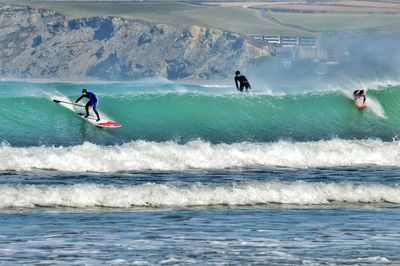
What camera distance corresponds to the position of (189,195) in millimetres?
22344

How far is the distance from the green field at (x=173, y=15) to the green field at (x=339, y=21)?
13.7 feet

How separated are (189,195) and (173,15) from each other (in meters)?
171

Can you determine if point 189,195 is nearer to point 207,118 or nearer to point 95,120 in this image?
point 95,120

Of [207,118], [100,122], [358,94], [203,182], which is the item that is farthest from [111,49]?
[203,182]

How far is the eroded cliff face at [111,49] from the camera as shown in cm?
16088

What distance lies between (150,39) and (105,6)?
90.6ft

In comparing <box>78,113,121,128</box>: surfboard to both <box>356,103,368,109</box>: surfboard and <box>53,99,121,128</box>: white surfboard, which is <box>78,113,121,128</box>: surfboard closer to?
<box>53,99,121,128</box>: white surfboard

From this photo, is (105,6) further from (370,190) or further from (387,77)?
(370,190)

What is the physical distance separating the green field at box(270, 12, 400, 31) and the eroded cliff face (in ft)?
82.2

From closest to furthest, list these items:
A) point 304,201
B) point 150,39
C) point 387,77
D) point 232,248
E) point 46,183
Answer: point 232,248 < point 304,201 < point 46,183 < point 387,77 < point 150,39

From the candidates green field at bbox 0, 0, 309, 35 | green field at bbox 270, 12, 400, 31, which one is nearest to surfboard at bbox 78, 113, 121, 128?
green field at bbox 0, 0, 309, 35

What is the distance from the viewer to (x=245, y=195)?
22.6 metres

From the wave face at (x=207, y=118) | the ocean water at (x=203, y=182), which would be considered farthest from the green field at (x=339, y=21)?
the ocean water at (x=203, y=182)

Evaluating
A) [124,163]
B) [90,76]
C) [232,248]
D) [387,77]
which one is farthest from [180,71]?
[232,248]
